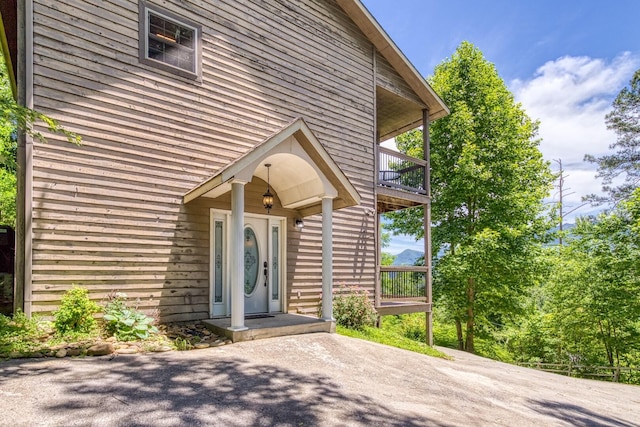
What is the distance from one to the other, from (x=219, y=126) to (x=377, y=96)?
5.78 metres

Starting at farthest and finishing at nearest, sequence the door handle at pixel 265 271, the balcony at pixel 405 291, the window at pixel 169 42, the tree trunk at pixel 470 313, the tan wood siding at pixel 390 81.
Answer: the tree trunk at pixel 470 313 → the tan wood siding at pixel 390 81 → the balcony at pixel 405 291 → the door handle at pixel 265 271 → the window at pixel 169 42

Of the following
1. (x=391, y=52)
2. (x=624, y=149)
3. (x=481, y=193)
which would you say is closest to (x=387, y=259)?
(x=481, y=193)

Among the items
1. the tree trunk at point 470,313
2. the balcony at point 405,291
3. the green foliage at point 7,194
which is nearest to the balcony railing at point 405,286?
the balcony at point 405,291

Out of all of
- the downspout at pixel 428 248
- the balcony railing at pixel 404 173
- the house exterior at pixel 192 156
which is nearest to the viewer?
the house exterior at pixel 192 156

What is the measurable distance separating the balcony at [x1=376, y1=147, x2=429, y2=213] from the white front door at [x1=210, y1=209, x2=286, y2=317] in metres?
3.64

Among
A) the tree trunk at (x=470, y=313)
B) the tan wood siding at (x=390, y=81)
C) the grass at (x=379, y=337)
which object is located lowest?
the tree trunk at (x=470, y=313)

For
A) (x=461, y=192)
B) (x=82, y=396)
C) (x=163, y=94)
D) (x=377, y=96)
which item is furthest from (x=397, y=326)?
(x=82, y=396)

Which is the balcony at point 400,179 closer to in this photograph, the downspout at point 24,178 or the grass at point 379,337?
the grass at point 379,337

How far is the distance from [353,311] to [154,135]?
213 inches

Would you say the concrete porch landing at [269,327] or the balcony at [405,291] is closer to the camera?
the concrete porch landing at [269,327]

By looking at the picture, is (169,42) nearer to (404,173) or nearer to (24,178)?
(24,178)

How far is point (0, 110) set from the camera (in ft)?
13.8

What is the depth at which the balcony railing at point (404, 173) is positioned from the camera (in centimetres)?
1094

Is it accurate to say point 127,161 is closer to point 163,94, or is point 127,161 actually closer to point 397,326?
point 163,94
